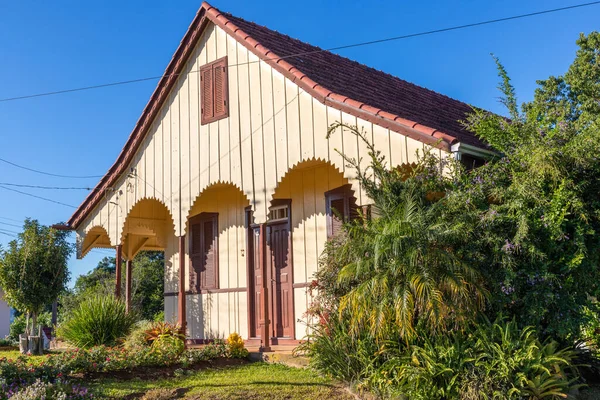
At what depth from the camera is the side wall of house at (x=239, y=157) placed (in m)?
10.3

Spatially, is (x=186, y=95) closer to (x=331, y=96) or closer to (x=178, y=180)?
(x=178, y=180)

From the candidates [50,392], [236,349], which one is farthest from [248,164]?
[50,392]

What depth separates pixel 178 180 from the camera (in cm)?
1285

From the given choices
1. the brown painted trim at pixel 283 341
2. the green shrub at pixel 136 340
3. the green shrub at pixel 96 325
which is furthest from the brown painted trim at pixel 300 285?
the green shrub at pixel 96 325

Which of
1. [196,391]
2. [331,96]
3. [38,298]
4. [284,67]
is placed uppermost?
[284,67]

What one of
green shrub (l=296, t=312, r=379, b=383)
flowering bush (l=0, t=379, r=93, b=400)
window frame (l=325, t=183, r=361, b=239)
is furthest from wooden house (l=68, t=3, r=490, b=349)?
flowering bush (l=0, t=379, r=93, b=400)

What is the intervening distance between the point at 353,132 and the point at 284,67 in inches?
87.8

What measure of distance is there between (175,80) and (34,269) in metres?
5.80

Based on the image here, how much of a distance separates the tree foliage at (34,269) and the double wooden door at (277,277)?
5.42m

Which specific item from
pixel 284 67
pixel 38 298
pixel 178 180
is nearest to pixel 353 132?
pixel 284 67

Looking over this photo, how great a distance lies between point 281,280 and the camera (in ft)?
40.9

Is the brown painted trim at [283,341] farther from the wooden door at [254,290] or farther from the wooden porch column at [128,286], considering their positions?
the wooden porch column at [128,286]

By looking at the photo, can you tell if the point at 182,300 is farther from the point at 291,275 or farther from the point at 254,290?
the point at 291,275

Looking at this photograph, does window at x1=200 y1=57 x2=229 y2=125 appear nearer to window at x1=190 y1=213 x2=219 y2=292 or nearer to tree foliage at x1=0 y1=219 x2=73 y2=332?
window at x1=190 y1=213 x2=219 y2=292
